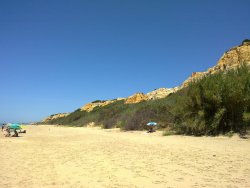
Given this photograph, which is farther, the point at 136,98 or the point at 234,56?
Answer: the point at 136,98

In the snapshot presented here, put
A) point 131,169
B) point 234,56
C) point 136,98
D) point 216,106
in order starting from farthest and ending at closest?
point 136,98, point 234,56, point 216,106, point 131,169

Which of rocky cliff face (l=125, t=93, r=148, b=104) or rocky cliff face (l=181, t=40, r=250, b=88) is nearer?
rocky cliff face (l=181, t=40, r=250, b=88)

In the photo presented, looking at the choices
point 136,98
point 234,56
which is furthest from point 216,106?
point 136,98

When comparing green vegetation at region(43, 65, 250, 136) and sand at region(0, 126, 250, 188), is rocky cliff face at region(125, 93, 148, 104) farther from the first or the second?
sand at region(0, 126, 250, 188)

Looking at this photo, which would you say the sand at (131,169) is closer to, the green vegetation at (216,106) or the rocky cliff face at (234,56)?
the green vegetation at (216,106)

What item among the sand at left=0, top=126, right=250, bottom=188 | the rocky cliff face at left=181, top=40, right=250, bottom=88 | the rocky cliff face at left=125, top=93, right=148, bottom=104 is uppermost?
the rocky cliff face at left=181, top=40, right=250, bottom=88

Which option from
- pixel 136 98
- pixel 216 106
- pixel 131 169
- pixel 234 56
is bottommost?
pixel 131 169

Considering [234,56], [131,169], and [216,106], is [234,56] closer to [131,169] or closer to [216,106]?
[216,106]

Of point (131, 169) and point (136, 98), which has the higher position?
point (136, 98)

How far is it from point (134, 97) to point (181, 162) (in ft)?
142

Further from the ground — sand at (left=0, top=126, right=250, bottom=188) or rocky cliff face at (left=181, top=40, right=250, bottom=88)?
rocky cliff face at (left=181, top=40, right=250, bottom=88)

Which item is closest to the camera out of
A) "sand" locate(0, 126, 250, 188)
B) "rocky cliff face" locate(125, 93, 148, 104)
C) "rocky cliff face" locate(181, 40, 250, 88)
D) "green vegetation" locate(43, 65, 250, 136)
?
"sand" locate(0, 126, 250, 188)

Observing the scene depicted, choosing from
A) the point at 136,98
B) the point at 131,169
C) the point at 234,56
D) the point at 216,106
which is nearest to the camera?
the point at 131,169

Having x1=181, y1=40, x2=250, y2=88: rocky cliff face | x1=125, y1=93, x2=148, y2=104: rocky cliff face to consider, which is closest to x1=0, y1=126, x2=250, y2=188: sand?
x1=181, y1=40, x2=250, y2=88: rocky cliff face
